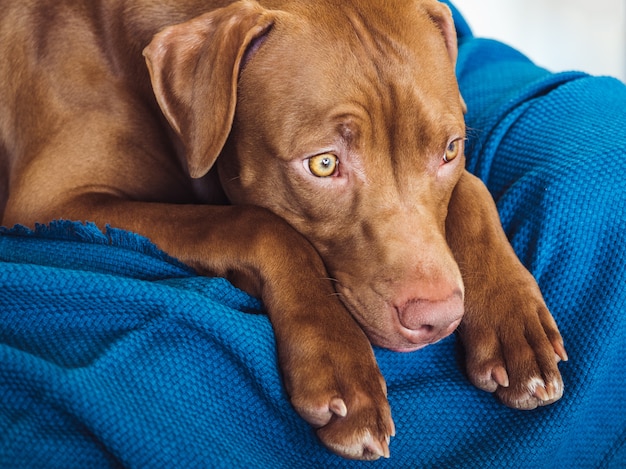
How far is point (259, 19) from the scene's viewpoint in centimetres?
221

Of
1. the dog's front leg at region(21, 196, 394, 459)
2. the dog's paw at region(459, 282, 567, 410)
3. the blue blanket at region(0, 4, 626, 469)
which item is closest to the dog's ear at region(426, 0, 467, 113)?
the blue blanket at region(0, 4, 626, 469)

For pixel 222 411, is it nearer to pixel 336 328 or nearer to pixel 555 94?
pixel 336 328

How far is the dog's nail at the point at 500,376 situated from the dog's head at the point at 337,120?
0.76ft

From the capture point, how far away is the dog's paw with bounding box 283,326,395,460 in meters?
1.77

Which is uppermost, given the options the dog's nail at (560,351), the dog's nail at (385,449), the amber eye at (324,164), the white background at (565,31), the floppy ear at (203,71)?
the floppy ear at (203,71)

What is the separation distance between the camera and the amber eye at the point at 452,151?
232 cm

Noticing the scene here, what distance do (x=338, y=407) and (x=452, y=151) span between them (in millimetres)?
942

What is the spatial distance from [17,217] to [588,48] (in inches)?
245

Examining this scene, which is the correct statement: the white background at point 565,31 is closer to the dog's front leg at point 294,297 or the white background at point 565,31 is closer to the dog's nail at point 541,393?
the dog's front leg at point 294,297

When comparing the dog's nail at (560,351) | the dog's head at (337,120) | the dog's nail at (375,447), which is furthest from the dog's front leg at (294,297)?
the dog's nail at (560,351)

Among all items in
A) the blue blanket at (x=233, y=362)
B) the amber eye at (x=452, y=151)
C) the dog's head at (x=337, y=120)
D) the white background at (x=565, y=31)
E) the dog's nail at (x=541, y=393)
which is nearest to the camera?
the blue blanket at (x=233, y=362)

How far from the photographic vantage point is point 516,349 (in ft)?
6.55

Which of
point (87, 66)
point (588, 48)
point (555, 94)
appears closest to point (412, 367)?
point (555, 94)

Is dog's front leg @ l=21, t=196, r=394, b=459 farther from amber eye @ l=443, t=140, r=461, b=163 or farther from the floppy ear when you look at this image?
amber eye @ l=443, t=140, r=461, b=163
